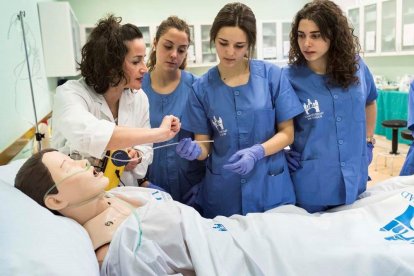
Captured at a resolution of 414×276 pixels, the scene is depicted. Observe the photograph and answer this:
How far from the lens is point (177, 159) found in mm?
1817

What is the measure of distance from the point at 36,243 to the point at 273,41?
18.7 ft

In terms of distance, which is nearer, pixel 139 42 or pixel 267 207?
pixel 139 42

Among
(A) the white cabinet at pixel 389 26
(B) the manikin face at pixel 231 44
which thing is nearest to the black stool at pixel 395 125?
(A) the white cabinet at pixel 389 26

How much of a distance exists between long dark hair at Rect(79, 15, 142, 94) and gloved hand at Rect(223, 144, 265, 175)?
55cm

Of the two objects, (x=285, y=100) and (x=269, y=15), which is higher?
(x=269, y=15)

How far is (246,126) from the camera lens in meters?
1.56

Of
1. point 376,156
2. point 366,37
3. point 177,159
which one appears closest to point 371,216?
point 177,159

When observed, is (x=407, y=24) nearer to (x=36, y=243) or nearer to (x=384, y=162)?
(x=384, y=162)

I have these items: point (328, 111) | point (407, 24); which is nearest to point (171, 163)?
point (328, 111)

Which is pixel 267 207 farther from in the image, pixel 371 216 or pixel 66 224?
pixel 66 224

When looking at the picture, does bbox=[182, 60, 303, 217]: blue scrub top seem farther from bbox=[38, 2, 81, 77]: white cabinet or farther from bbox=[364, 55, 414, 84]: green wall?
bbox=[364, 55, 414, 84]: green wall

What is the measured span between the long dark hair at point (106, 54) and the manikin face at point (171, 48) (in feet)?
1.31

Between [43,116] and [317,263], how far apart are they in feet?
8.40

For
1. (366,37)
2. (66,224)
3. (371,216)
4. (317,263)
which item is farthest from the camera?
(366,37)
